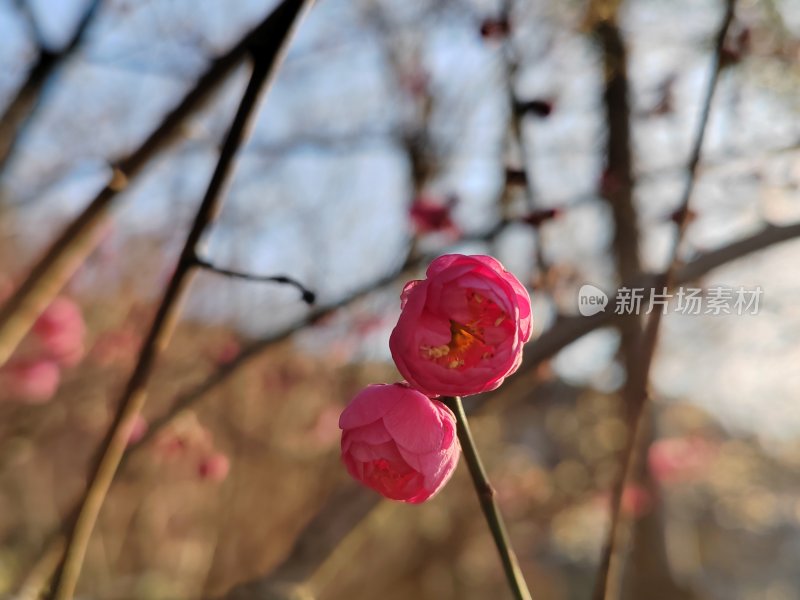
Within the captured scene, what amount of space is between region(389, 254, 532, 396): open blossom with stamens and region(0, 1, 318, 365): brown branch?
40 cm

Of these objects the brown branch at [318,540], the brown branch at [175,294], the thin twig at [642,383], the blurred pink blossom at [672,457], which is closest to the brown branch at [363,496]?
the brown branch at [318,540]

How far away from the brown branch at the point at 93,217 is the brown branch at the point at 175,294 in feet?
0.09

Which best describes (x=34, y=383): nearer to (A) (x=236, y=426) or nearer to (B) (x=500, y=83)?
(A) (x=236, y=426)

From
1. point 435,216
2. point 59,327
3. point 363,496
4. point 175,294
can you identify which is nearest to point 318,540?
point 363,496

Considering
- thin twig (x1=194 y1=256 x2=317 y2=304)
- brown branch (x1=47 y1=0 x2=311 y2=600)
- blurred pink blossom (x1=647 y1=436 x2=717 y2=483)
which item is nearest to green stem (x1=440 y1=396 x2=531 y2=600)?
thin twig (x1=194 y1=256 x2=317 y2=304)

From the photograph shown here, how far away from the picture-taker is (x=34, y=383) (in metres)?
2.61

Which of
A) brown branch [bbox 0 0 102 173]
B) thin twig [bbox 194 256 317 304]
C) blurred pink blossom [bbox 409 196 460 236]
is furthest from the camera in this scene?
blurred pink blossom [bbox 409 196 460 236]

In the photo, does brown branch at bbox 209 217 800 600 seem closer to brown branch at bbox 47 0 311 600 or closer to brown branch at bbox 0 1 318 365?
brown branch at bbox 47 0 311 600

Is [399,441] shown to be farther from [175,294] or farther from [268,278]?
[175,294]

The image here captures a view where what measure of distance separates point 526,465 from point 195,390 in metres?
4.48

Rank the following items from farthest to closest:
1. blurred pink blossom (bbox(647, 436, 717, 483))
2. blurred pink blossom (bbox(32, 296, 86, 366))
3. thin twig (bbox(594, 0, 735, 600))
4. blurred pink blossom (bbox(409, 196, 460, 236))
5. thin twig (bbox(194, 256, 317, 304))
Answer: blurred pink blossom (bbox(647, 436, 717, 483)) → blurred pink blossom (bbox(32, 296, 86, 366)) → blurred pink blossom (bbox(409, 196, 460, 236)) → thin twig (bbox(594, 0, 735, 600)) → thin twig (bbox(194, 256, 317, 304))

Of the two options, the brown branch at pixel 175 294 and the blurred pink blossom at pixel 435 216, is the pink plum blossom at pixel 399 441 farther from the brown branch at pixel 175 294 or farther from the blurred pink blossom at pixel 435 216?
the blurred pink blossom at pixel 435 216

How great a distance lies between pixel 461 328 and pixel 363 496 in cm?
76

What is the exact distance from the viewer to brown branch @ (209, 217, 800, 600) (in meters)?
1.23
